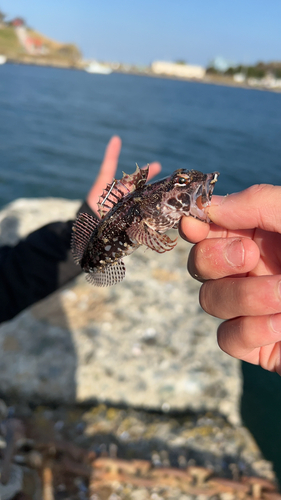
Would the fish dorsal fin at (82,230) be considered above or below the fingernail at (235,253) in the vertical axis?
below

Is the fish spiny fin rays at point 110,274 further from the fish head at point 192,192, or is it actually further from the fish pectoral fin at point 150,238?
the fish head at point 192,192

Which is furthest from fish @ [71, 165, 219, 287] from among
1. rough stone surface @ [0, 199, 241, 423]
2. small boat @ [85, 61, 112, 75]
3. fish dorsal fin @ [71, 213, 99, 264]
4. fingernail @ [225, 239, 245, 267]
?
small boat @ [85, 61, 112, 75]

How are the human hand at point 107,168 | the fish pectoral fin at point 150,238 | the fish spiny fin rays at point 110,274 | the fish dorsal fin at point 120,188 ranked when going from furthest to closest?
the human hand at point 107,168, the fish spiny fin rays at point 110,274, the fish dorsal fin at point 120,188, the fish pectoral fin at point 150,238

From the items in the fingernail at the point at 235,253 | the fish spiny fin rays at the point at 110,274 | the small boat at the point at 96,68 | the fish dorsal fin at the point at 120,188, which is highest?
the fish dorsal fin at the point at 120,188

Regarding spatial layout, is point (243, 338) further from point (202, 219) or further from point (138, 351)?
point (138, 351)

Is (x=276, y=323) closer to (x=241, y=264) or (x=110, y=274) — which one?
(x=241, y=264)

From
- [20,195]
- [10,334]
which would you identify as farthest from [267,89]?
[10,334]

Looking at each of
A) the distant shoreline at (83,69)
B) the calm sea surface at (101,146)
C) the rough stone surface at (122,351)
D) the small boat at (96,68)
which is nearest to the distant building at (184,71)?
the distant shoreline at (83,69)

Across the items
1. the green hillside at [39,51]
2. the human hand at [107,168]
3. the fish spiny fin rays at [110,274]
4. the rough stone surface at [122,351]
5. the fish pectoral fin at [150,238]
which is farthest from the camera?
the green hillside at [39,51]

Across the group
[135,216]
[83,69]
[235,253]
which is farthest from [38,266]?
[83,69]

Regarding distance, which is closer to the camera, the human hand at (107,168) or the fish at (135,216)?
the fish at (135,216)
